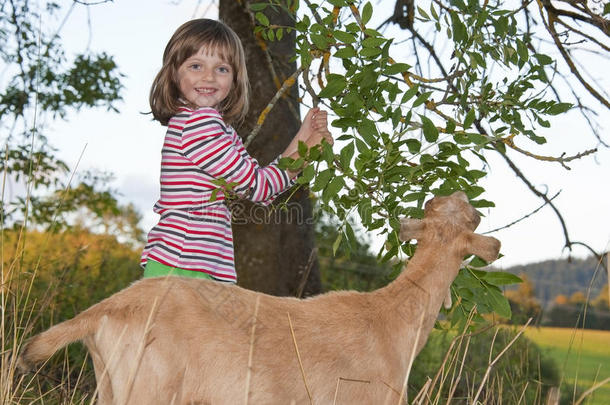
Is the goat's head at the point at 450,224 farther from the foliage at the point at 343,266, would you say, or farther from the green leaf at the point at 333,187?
the foliage at the point at 343,266

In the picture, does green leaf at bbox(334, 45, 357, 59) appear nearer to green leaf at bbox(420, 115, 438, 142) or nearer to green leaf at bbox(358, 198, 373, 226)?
green leaf at bbox(420, 115, 438, 142)

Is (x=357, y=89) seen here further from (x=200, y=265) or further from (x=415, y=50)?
(x=415, y=50)

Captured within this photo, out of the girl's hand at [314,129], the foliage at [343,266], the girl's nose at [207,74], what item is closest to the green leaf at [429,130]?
the girl's hand at [314,129]

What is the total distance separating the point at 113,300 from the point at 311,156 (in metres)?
1.31

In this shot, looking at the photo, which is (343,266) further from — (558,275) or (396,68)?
(396,68)

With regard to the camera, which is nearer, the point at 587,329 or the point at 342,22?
the point at 342,22

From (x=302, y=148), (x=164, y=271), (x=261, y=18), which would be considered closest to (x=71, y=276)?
(x=164, y=271)

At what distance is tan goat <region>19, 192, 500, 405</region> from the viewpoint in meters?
3.18

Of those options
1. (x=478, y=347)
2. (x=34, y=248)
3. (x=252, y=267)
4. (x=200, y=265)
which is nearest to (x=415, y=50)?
(x=252, y=267)

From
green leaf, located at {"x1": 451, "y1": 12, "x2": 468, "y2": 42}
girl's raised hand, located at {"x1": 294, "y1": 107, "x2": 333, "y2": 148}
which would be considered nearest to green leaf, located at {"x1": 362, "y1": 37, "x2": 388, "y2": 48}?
green leaf, located at {"x1": 451, "y1": 12, "x2": 468, "y2": 42}

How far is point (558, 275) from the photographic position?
827cm

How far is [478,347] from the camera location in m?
9.38

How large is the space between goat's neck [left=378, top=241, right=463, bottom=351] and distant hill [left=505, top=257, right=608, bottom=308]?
2295 mm

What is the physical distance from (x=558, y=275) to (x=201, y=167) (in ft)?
18.4
